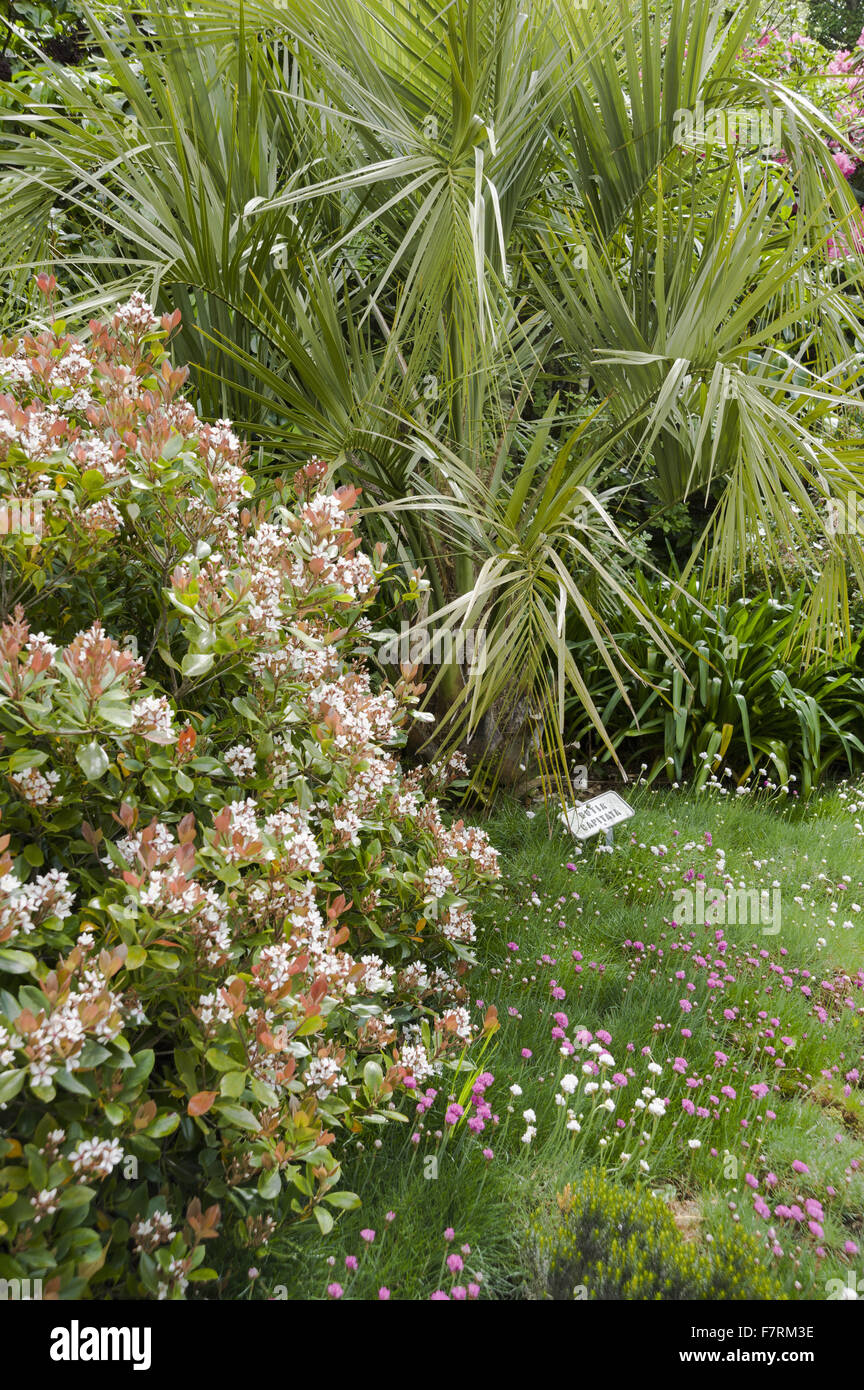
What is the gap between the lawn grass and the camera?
4.77ft

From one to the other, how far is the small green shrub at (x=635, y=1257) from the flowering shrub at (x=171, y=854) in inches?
12.9

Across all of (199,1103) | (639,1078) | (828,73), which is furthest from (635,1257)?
(828,73)

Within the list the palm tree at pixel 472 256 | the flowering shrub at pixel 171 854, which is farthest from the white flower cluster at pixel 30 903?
the palm tree at pixel 472 256

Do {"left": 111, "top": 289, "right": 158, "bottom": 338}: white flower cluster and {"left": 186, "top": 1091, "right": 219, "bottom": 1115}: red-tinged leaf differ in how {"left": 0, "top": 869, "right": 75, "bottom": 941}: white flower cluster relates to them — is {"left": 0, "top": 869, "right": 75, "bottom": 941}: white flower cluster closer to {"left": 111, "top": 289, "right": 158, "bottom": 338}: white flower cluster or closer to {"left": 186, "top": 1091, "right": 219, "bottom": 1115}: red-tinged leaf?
{"left": 186, "top": 1091, "right": 219, "bottom": 1115}: red-tinged leaf

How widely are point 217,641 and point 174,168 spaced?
1468 millimetres

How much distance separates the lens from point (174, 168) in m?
2.15

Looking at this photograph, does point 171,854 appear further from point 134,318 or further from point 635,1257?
point 134,318

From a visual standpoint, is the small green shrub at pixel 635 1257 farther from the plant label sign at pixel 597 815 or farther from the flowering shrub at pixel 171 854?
the plant label sign at pixel 597 815

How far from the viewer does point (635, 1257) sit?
1379 mm

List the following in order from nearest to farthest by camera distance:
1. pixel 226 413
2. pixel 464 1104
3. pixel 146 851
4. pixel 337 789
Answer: pixel 146 851
pixel 337 789
pixel 464 1104
pixel 226 413

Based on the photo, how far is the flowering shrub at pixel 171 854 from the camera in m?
1.05

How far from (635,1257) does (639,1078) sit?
21.1 inches
